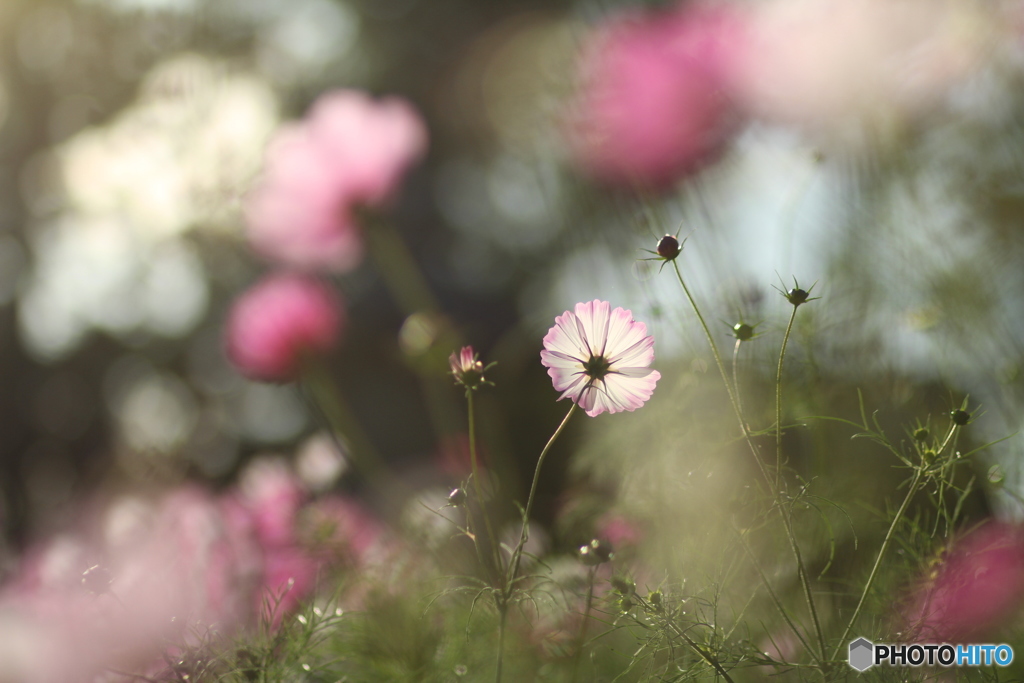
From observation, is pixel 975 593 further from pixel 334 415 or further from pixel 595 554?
pixel 334 415

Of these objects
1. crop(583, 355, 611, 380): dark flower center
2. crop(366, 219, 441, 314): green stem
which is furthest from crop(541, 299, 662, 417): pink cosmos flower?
crop(366, 219, 441, 314): green stem

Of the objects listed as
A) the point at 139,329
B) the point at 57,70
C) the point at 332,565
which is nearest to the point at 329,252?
the point at 332,565

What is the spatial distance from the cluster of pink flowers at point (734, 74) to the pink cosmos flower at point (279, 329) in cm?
21

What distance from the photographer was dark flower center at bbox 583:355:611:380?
24 centimetres

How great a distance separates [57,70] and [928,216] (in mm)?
2990

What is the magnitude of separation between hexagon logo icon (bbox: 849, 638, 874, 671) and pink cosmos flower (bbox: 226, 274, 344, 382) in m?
0.37

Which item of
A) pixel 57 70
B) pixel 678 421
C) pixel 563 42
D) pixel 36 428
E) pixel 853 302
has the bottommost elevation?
pixel 678 421

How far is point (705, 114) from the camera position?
41cm

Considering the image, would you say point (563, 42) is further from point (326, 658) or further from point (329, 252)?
point (326, 658)

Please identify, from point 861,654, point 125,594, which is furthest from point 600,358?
point 125,594

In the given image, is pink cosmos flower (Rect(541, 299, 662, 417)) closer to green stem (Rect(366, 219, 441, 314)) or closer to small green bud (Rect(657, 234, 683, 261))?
small green bud (Rect(657, 234, 683, 261))

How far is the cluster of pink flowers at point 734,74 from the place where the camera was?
1.30 feet

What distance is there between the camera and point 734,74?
387 mm

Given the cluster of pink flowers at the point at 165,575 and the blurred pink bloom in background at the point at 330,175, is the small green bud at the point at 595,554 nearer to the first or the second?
A: the cluster of pink flowers at the point at 165,575
